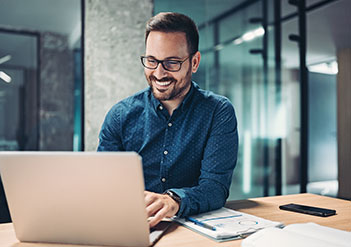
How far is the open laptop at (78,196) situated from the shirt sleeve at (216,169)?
28 centimetres

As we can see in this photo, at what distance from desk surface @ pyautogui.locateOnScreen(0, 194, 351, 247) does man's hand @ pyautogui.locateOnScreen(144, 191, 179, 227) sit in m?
0.05

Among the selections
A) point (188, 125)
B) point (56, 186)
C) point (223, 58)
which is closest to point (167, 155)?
point (188, 125)

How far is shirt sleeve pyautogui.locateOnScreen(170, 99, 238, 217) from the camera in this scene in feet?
3.95

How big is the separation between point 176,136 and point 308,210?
66cm

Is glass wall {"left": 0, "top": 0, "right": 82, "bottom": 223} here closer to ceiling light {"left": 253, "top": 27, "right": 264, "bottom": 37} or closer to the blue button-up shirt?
the blue button-up shirt

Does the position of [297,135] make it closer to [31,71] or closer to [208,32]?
[208,32]

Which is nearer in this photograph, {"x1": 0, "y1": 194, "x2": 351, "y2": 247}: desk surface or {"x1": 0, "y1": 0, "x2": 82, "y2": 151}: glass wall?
{"x1": 0, "y1": 194, "x2": 351, "y2": 247}: desk surface

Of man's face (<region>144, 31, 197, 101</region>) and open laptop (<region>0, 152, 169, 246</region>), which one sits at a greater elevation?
man's face (<region>144, 31, 197, 101</region>)

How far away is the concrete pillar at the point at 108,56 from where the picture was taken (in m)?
2.76

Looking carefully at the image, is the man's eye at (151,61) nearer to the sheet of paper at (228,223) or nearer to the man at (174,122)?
the man at (174,122)

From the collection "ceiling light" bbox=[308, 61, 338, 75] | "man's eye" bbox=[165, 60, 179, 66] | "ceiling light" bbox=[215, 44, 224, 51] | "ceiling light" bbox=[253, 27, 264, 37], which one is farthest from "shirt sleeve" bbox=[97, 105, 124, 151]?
"ceiling light" bbox=[308, 61, 338, 75]

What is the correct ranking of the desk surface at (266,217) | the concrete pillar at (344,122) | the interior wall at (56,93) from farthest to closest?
Answer: the concrete pillar at (344,122), the interior wall at (56,93), the desk surface at (266,217)

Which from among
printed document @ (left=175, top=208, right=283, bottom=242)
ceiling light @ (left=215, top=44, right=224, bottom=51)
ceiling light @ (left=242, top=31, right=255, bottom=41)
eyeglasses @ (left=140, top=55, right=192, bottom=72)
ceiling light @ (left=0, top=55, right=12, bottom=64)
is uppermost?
ceiling light @ (left=242, top=31, right=255, bottom=41)

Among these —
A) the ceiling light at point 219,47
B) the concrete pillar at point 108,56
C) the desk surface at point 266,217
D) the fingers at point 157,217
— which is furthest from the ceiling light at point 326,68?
the fingers at point 157,217
